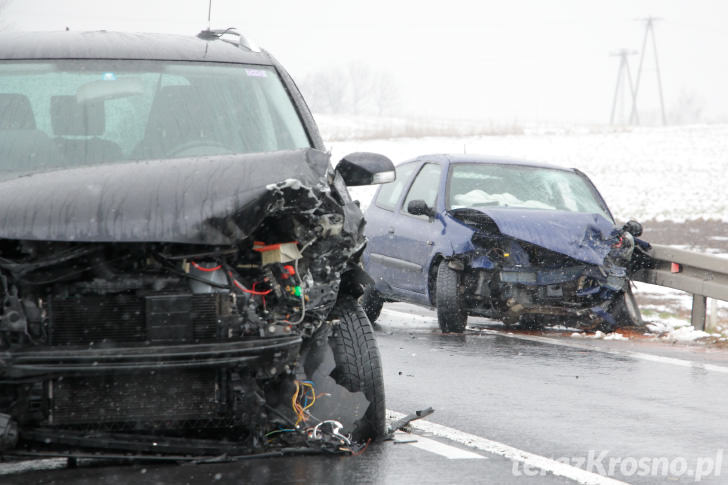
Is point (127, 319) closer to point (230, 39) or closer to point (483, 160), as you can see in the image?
point (230, 39)

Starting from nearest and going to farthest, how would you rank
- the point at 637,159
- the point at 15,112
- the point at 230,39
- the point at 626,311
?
the point at 15,112
the point at 230,39
the point at 626,311
the point at 637,159

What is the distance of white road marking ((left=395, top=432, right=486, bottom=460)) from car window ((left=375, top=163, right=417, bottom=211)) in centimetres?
692

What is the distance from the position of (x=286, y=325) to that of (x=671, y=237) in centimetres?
2076

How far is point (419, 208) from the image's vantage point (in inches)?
456

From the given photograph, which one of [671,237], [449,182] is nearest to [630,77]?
[671,237]

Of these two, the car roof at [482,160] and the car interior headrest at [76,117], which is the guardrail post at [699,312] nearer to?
the car roof at [482,160]

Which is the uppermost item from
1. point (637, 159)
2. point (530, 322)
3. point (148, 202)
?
point (148, 202)

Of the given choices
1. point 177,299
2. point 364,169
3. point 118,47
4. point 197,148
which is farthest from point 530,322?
point 177,299

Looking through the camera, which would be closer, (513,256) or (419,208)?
(513,256)

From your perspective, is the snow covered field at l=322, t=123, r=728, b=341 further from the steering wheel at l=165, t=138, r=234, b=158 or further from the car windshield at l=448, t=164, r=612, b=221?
the steering wheel at l=165, t=138, r=234, b=158

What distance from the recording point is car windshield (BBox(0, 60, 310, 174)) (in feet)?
18.6

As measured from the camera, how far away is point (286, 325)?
4.96 m

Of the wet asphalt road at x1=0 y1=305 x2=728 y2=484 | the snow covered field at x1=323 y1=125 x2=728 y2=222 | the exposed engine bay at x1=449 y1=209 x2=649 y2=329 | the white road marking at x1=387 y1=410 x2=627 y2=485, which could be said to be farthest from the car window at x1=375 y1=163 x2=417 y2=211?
the snow covered field at x1=323 y1=125 x2=728 y2=222

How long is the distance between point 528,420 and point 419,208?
16.8 ft
